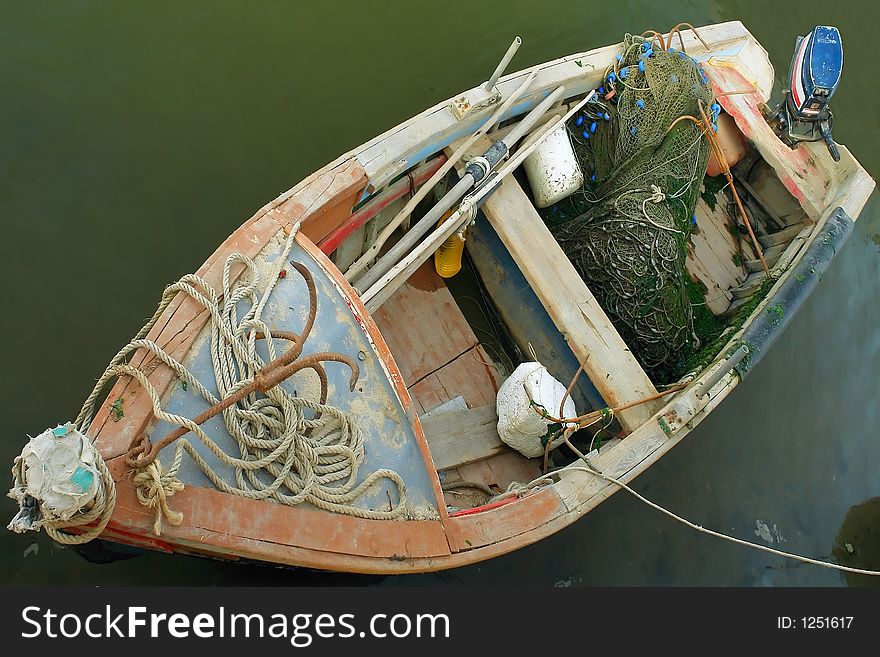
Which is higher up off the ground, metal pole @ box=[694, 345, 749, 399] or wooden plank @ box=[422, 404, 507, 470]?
wooden plank @ box=[422, 404, 507, 470]

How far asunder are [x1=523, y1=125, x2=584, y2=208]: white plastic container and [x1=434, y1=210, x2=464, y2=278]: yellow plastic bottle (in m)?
0.55

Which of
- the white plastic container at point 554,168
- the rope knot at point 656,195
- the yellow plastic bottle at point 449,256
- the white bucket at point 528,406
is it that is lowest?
the white bucket at point 528,406

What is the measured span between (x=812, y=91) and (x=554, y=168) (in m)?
1.52

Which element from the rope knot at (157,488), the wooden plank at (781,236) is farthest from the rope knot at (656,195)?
the rope knot at (157,488)

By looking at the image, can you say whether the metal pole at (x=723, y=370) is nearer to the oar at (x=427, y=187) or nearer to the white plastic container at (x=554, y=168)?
the white plastic container at (x=554, y=168)

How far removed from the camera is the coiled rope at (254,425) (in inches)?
94.2

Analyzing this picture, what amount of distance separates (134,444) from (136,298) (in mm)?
1825

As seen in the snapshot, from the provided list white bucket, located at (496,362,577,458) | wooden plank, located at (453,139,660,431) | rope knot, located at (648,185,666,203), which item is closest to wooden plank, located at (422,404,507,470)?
white bucket, located at (496,362,577,458)

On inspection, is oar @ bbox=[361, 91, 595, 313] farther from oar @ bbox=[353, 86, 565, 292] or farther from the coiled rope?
the coiled rope

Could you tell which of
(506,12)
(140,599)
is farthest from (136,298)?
(506,12)

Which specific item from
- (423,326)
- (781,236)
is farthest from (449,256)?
(781,236)

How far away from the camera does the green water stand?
3885mm

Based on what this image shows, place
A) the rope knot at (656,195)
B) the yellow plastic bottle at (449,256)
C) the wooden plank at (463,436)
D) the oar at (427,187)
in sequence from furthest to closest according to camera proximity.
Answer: the rope knot at (656,195), the yellow plastic bottle at (449,256), the wooden plank at (463,436), the oar at (427,187)

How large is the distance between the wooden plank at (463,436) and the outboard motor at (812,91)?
2.43m
